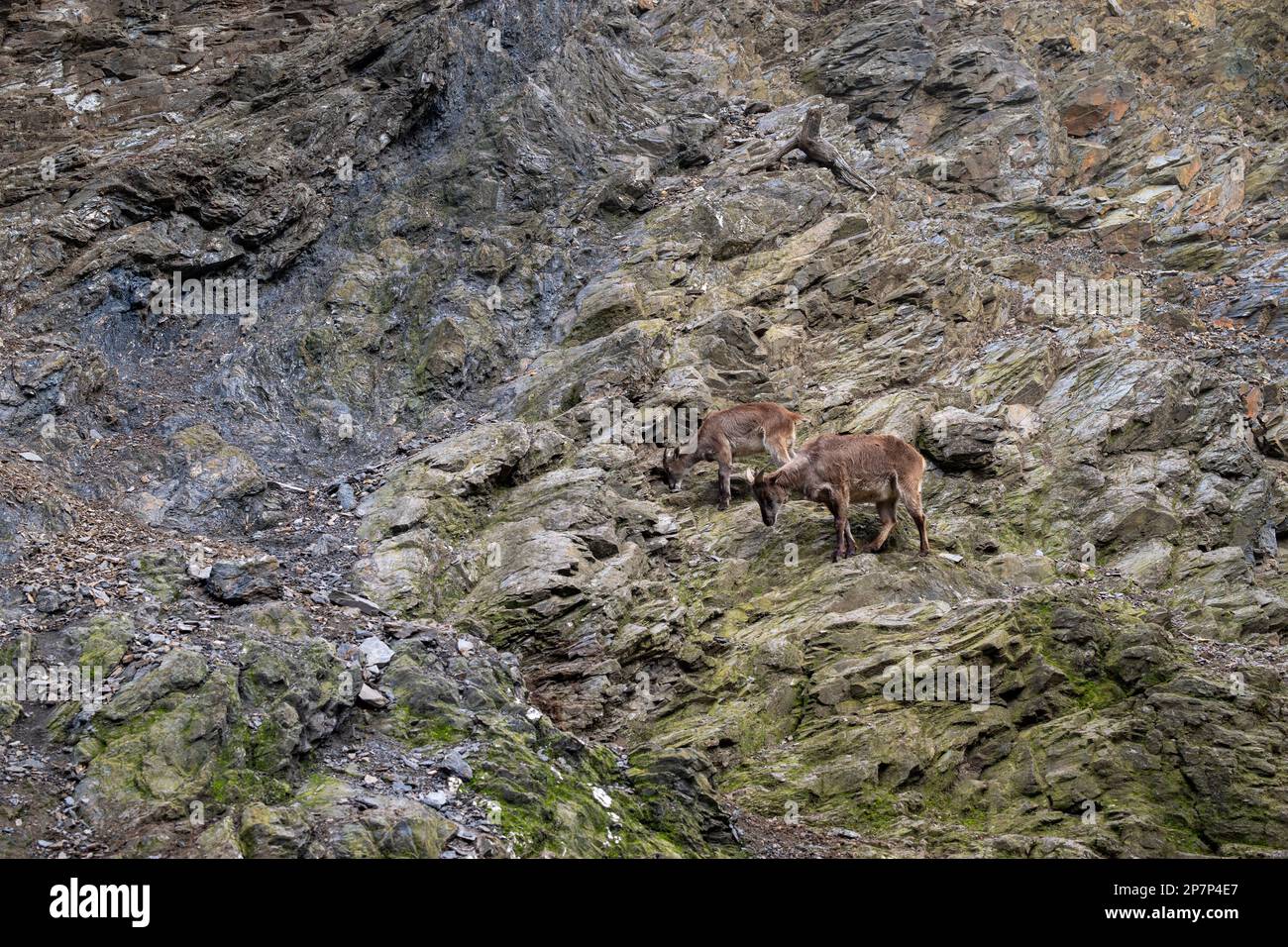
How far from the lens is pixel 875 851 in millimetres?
A: 10570

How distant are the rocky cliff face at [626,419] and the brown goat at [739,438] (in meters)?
0.67

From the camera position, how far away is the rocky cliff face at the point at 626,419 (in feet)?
35.2

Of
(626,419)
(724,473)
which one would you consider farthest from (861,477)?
(626,419)

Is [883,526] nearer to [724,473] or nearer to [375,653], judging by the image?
[724,473]

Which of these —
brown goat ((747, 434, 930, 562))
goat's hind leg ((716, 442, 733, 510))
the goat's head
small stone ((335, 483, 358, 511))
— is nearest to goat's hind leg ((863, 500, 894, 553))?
brown goat ((747, 434, 930, 562))

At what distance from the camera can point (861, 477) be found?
15141 mm

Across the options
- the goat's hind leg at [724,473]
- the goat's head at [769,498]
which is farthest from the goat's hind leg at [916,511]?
the goat's hind leg at [724,473]

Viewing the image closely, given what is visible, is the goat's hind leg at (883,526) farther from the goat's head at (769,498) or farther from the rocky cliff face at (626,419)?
the goat's head at (769,498)

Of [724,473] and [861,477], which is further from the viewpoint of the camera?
[724,473]

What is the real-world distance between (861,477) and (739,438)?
283cm

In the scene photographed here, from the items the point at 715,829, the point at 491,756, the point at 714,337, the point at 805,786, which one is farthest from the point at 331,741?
the point at 714,337

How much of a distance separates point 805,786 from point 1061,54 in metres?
27.1

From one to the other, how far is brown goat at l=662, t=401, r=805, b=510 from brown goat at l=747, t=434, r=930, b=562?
168cm
